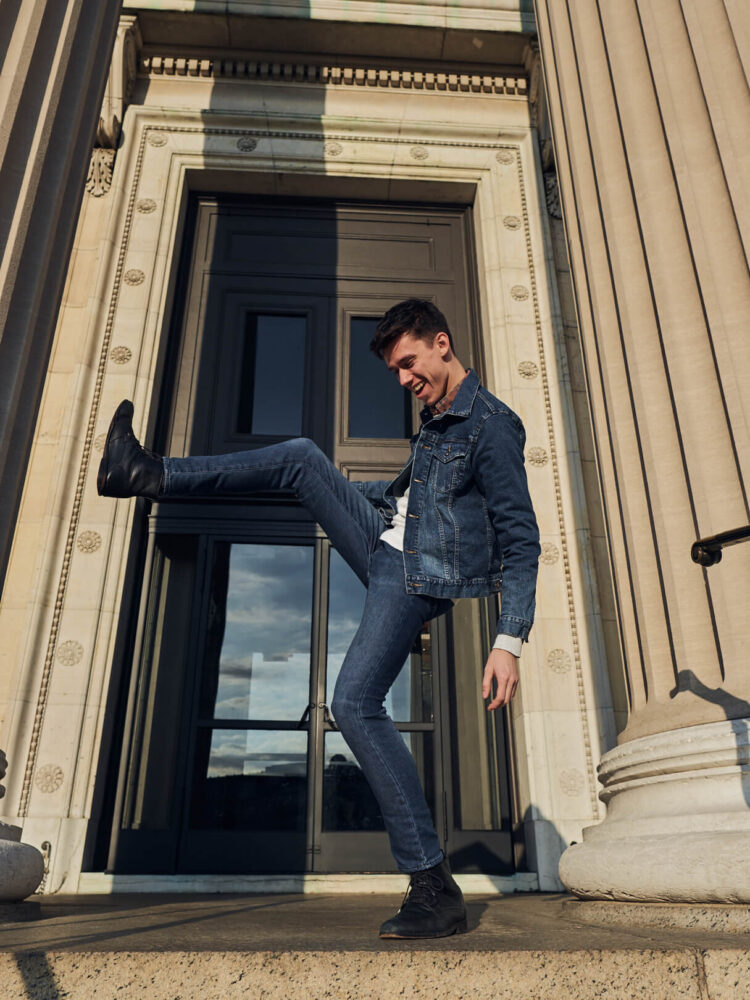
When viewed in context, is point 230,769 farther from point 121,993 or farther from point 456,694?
point 121,993

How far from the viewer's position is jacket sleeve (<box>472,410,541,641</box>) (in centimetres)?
247

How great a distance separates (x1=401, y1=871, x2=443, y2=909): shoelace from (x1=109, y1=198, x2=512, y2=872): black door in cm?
392

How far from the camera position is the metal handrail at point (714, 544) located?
2.57m

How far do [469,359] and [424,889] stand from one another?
6121 millimetres

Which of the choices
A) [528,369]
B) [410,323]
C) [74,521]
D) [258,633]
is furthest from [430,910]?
[528,369]

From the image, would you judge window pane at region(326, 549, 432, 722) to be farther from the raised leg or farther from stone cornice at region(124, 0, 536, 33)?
stone cornice at region(124, 0, 536, 33)

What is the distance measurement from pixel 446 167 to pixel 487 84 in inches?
50.1

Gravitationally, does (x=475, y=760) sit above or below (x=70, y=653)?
below

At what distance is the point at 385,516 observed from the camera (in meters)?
2.84

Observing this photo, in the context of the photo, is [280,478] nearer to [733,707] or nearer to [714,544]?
[714,544]

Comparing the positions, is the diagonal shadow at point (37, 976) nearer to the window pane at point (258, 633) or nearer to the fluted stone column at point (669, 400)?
the fluted stone column at point (669, 400)

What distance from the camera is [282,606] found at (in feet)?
23.3

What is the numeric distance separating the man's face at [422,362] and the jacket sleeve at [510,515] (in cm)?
23

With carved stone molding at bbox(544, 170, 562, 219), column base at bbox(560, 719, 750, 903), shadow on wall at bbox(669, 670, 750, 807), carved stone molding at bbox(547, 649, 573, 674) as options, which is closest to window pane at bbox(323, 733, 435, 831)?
carved stone molding at bbox(547, 649, 573, 674)
